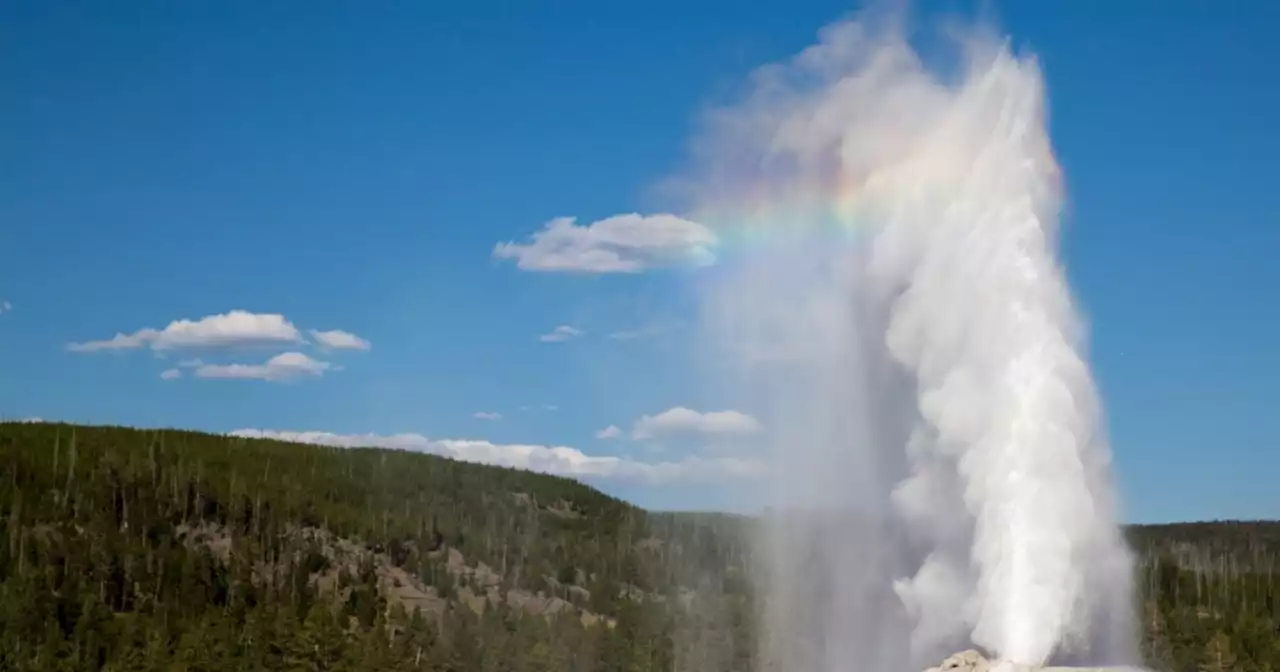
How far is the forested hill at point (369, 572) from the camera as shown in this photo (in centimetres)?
7144

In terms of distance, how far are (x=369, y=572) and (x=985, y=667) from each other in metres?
79.2

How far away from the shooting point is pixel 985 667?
32688mm

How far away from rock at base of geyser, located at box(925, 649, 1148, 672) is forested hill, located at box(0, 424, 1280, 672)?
3365 cm

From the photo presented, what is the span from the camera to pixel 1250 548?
579ft

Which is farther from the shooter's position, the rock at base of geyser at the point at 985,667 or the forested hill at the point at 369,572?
the forested hill at the point at 369,572

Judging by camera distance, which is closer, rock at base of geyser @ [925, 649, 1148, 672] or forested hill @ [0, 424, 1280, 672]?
rock at base of geyser @ [925, 649, 1148, 672]

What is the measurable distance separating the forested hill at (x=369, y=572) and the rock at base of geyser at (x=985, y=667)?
3365cm

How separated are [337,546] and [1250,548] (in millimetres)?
108351

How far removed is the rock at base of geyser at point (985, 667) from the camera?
3214 cm

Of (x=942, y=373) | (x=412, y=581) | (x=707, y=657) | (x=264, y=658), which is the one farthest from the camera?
(x=412, y=581)

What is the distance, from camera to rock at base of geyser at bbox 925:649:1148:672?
3214 centimetres

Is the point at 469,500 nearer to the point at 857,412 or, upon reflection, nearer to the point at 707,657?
the point at 707,657

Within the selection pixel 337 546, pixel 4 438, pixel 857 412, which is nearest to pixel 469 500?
pixel 337 546

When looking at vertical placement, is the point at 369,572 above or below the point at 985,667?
below
